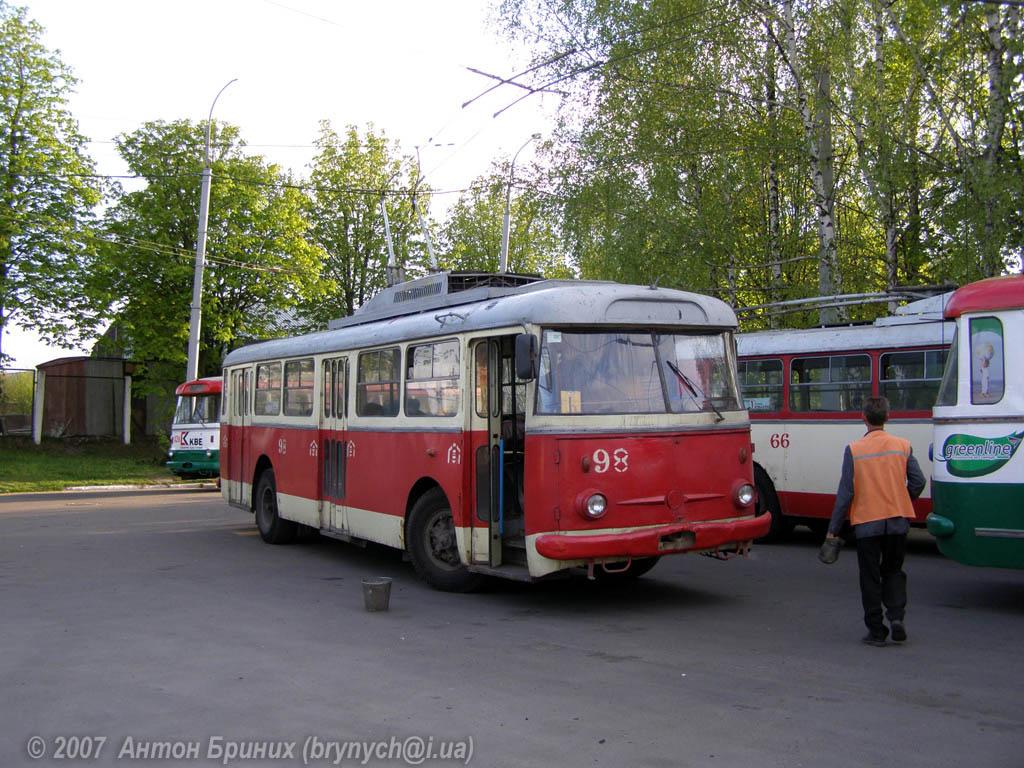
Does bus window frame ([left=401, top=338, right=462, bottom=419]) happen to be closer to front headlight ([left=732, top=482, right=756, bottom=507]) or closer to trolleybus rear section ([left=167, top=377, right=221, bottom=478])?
front headlight ([left=732, top=482, right=756, bottom=507])

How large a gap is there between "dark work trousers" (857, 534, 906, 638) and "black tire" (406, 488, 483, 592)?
3850 mm

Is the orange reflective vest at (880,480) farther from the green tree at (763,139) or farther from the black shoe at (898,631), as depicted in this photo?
the green tree at (763,139)

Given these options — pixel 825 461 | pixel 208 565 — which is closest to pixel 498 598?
pixel 208 565

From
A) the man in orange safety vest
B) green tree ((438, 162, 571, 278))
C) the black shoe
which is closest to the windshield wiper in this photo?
the man in orange safety vest

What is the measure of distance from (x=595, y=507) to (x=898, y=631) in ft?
8.43

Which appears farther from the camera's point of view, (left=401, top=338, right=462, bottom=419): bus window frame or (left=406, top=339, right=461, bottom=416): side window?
(left=406, top=339, right=461, bottom=416): side window

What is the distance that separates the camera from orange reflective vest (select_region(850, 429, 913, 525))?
25.0ft

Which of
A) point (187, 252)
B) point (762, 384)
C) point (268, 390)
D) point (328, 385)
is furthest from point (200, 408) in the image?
point (762, 384)

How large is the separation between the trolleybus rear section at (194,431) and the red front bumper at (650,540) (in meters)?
19.9

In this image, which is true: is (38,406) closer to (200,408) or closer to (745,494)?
(200,408)

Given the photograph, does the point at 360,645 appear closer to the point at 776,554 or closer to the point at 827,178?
the point at 776,554

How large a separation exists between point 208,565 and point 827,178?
546 inches

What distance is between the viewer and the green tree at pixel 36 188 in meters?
29.2

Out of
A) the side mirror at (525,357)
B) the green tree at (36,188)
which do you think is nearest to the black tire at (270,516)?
the side mirror at (525,357)
